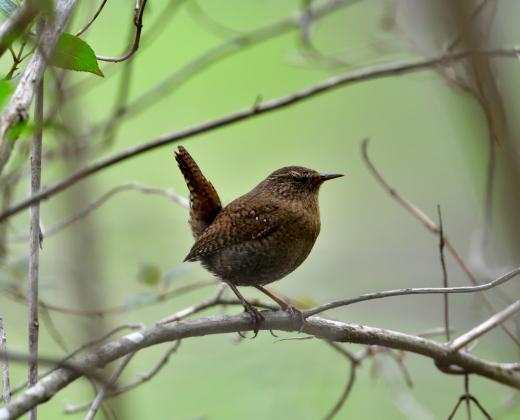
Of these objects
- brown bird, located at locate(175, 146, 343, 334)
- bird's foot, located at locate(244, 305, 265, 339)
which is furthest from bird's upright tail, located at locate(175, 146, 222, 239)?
bird's foot, located at locate(244, 305, 265, 339)

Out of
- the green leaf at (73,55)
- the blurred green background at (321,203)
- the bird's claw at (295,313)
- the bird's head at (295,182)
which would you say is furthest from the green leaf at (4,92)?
the bird's head at (295,182)

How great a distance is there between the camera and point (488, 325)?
201 centimetres

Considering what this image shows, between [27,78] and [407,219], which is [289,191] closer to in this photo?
[27,78]

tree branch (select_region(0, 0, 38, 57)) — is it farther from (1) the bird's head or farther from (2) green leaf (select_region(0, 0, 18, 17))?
(1) the bird's head

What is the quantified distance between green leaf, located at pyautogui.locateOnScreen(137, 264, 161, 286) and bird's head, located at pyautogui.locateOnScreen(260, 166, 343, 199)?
579mm

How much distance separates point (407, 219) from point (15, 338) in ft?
12.4

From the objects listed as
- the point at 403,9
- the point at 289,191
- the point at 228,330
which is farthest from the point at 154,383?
the point at 228,330

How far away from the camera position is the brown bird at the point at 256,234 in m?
2.95

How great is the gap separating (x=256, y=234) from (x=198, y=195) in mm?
340

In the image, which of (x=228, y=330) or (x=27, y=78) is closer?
(x=27, y=78)

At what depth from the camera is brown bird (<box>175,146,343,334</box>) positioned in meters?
2.95

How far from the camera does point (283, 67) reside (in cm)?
733

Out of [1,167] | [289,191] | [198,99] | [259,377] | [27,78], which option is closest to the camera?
[1,167]

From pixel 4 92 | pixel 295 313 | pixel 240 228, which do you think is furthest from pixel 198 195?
pixel 4 92
